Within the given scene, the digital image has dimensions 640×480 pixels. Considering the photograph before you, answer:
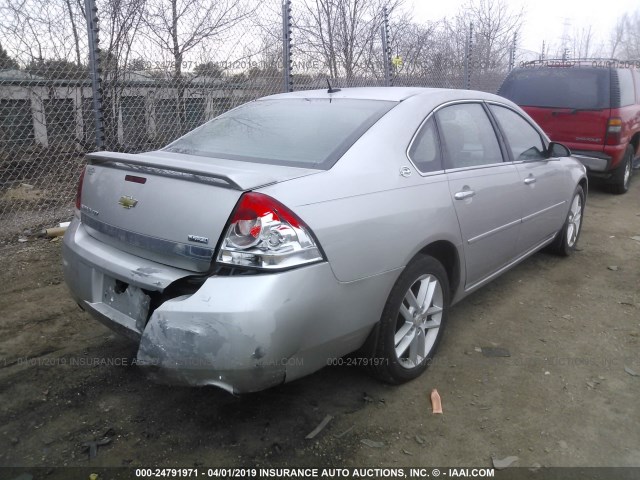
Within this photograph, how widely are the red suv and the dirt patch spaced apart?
4119 mm

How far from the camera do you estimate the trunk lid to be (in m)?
2.19

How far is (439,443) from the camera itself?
247cm

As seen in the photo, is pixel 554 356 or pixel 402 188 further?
pixel 554 356

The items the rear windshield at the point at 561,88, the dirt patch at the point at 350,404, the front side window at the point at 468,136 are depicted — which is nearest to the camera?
the dirt patch at the point at 350,404

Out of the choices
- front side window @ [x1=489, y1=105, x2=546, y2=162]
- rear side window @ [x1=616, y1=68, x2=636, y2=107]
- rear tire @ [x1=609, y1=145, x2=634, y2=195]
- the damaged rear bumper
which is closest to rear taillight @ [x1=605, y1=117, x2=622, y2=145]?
rear side window @ [x1=616, y1=68, x2=636, y2=107]

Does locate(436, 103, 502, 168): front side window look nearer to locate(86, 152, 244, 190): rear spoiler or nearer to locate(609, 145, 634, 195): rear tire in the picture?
locate(86, 152, 244, 190): rear spoiler

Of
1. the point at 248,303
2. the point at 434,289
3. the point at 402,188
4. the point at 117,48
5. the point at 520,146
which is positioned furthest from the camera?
the point at 117,48

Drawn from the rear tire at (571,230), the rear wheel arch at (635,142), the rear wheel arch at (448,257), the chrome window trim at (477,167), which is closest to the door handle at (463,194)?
the chrome window trim at (477,167)

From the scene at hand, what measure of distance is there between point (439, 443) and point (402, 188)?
1221 mm

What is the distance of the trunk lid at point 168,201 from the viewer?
2193 millimetres

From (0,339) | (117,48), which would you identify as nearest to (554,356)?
(0,339)

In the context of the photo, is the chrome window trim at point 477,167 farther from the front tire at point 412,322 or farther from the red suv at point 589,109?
the red suv at point 589,109

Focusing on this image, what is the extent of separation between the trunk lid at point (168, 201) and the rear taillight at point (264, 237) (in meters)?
0.05

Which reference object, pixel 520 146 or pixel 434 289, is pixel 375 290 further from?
pixel 520 146
